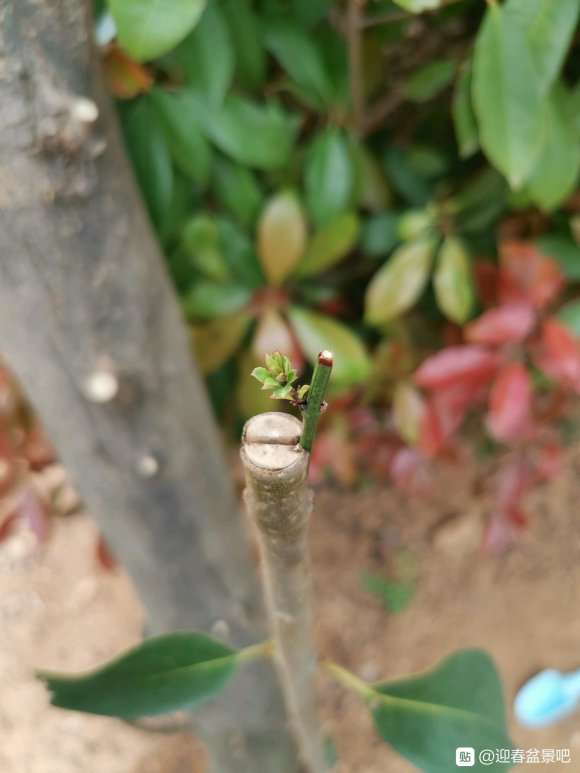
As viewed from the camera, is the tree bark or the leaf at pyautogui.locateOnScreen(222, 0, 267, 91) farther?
the leaf at pyautogui.locateOnScreen(222, 0, 267, 91)

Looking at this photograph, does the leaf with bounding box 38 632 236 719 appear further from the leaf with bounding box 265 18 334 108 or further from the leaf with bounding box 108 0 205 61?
the leaf with bounding box 265 18 334 108

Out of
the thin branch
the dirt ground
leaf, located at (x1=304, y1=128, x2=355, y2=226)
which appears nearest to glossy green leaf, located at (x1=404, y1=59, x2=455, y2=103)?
leaf, located at (x1=304, y1=128, x2=355, y2=226)

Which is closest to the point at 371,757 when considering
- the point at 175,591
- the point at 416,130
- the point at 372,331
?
the point at 175,591

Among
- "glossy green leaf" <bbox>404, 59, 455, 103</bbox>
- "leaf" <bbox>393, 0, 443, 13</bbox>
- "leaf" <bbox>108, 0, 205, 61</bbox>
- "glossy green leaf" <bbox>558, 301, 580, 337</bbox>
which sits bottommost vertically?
"glossy green leaf" <bbox>558, 301, 580, 337</bbox>

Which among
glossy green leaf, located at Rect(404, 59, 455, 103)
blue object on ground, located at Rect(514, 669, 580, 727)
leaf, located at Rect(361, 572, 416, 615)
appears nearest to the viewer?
glossy green leaf, located at Rect(404, 59, 455, 103)

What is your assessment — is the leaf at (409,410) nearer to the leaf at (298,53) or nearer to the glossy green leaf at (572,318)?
the glossy green leaf at (572,318)

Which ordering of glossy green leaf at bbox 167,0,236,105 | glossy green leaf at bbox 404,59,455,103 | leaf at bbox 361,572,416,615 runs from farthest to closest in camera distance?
leaf at bbox 361,572,416,615 < glossy green leaf at bbox 404,59,455,103 < glossy green leaf at bbox 167,0,236,105

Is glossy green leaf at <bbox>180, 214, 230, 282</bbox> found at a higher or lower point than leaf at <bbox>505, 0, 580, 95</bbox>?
lower

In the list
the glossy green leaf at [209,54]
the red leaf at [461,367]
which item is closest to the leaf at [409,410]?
the red leaf at [461,367]
